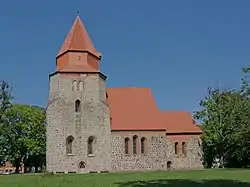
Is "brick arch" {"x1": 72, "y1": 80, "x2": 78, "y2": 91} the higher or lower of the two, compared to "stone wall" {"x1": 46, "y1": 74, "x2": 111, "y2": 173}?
higher

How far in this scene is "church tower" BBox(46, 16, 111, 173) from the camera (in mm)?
48031

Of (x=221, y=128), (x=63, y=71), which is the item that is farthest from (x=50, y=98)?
(x=221, y=128)

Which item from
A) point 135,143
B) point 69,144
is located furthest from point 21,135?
point 135,143

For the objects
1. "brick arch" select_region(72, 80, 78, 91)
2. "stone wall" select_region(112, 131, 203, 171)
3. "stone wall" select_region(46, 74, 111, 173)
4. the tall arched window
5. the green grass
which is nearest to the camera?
the green grass

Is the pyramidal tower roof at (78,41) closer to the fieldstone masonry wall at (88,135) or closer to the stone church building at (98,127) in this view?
the stone church building at (98,127)

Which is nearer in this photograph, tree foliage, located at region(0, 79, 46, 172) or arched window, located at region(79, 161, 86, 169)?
arched window, located at region(79, 161, 86, 169)

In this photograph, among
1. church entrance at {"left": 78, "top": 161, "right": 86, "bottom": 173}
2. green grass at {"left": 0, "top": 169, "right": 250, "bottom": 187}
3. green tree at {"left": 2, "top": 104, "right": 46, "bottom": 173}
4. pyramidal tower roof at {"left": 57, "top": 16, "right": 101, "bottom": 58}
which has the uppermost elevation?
pyramidal tower roof at {"left": 57, "top": 16, "right": 101, "bottom": 58}

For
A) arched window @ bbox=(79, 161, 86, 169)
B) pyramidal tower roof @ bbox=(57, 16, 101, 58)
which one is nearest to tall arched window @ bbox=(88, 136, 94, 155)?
arched window @ bbox=(79, 161, 86, 169)

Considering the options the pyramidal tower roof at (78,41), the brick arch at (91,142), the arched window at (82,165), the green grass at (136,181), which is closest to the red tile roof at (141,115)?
the brick arch at (91,142)

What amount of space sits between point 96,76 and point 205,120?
671 inches

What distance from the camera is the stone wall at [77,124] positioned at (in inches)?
1889

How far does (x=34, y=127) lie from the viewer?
217 ft

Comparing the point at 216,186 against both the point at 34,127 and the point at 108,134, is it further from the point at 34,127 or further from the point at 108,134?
the point at 34,127

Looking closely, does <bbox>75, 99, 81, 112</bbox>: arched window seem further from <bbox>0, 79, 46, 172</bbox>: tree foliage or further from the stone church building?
<bbox>0, 79, 46, 172</bbox>: tree foliage
